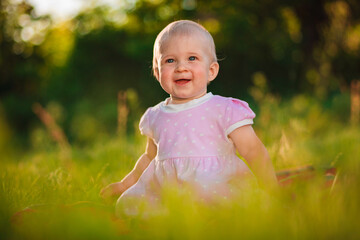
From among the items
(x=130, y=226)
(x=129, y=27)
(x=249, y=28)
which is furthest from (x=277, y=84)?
(x=130, y=226)

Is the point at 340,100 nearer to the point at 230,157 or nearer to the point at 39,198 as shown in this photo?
the point at 230,157

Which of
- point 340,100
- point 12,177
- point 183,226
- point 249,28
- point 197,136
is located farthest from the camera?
point 249,28

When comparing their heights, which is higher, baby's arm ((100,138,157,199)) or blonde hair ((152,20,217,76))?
blonde hair ((152,20,217,76))

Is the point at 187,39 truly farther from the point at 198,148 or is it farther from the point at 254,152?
the point at 254,152

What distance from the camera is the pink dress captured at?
1.91 meters

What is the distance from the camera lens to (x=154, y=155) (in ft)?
7.62

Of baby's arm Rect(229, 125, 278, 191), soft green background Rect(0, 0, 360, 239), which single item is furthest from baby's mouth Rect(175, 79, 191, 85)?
soft green background Rect(0, 0, 360, 239)

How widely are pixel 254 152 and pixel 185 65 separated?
576 mm

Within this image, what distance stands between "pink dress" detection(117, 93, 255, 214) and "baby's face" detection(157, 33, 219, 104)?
9 cm

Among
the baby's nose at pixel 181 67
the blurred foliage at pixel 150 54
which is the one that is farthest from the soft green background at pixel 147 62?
the baby's nose at pixel 181 67

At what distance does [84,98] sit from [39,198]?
8.70 meters

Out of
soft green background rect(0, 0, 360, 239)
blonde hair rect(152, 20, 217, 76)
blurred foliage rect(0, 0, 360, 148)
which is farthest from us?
blurred foliage rect(0, 0, 360, 148)

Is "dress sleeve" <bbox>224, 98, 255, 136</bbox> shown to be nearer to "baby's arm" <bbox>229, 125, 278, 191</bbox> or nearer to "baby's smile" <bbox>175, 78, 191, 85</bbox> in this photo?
"baby's arm" <bbox>229, 125, 278, 191</bbox>

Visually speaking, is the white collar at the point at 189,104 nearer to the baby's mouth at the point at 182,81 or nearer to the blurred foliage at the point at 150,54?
the baby's mouth at the point at 182,81
